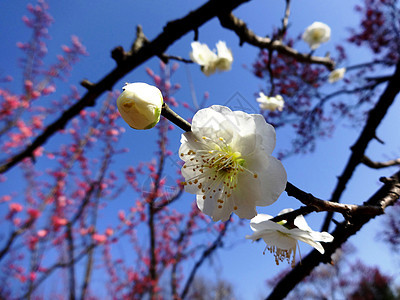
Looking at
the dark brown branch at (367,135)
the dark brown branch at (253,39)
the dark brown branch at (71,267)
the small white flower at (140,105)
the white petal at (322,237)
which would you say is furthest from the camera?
the dark brown branch at (71,267)

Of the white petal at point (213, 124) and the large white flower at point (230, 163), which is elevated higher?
the white petal at point (213, 124)

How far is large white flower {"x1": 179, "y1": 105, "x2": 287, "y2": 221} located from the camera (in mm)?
511

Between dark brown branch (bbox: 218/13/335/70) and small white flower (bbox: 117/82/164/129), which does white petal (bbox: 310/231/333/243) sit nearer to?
small white flower (bbox: 117/82/164/129)

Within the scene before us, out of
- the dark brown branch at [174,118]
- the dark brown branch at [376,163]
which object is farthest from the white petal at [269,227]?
the dark brown branch at [376,163]

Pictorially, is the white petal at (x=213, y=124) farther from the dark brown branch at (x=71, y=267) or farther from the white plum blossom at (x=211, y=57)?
the dark brown branch at (x=71, y=267)

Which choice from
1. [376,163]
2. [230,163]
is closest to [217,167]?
[230,163]

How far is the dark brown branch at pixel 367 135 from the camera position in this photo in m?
1.18

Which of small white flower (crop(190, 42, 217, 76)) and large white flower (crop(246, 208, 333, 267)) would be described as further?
small white flower (crop(190, 42, 217, 76))

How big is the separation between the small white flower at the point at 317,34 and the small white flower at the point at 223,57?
934mm

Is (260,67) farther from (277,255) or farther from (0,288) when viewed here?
(0,288)

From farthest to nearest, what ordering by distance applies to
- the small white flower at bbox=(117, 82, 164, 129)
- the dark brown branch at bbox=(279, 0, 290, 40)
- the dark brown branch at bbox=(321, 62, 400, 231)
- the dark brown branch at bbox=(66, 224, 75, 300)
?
the dark brown branch at bbox=(66, 224, 75, 300), the dark brown branch at bbox=(279, 0, 290, 40), the dark brown branch at bbox=(321, 62, 400, 231), the small white flower at bbox=(117, 82, 164, 129)

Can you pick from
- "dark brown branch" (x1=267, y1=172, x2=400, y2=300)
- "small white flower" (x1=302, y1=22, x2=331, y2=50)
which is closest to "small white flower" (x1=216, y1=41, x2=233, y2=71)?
"small white flower" (x1=302, y1=22, x2=331, y2=50)

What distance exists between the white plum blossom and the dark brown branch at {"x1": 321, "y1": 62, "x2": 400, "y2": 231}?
119cm

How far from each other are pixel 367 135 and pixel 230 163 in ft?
3.13
